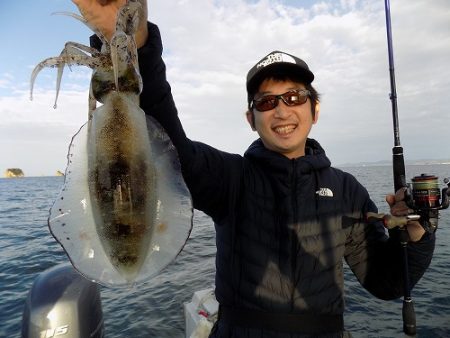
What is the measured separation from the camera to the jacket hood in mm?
3326

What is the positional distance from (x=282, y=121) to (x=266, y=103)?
0.78 feet

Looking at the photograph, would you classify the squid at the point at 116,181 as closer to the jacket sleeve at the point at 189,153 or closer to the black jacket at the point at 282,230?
the jacket sleeve at the point at 189,153

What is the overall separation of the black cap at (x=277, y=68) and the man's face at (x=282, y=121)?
81 mm

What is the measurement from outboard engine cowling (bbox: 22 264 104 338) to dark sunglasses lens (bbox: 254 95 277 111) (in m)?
3.55

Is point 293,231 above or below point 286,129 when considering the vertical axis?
below

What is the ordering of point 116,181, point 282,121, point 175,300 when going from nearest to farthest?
point 116,181 < point 282,121 < point 175,300

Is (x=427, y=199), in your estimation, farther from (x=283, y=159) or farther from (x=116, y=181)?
(x=116, y=181)

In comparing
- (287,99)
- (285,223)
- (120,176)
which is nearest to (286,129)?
(287,99)

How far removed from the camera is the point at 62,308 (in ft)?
15.9

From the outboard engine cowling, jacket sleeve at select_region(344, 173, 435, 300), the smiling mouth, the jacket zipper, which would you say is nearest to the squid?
→ the jacket zipper

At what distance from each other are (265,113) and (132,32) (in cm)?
170

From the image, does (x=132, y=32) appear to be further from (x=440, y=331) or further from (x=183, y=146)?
(x=440, y=331)

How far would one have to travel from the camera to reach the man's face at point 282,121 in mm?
3312

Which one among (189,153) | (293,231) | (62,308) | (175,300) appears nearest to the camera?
(189,153)
